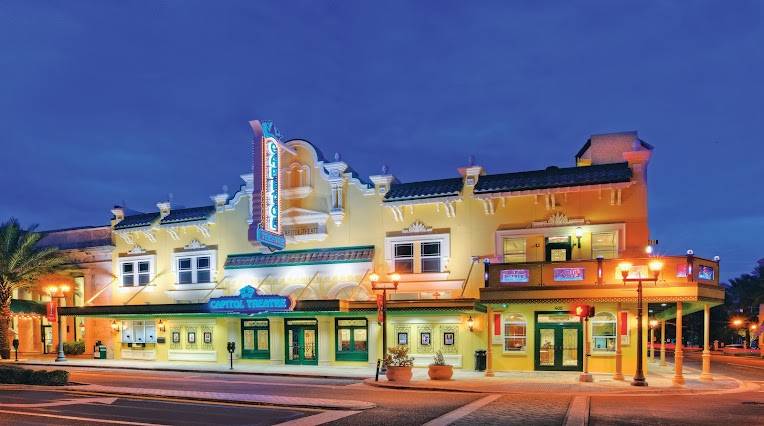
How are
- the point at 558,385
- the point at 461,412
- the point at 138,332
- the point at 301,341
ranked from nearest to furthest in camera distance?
1. the point at 461,412
2. the point at 558,385
3. the point at 301,341
4. the point at 138,332

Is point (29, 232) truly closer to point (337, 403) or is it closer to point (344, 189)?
point (344, 189)

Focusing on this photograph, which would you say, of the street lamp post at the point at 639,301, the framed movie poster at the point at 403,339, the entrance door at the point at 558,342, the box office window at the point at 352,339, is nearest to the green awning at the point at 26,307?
the box office window at the point at 352,339

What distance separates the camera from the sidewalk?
21547 millimetres

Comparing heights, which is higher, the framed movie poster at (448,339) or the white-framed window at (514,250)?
the white-framed window at (514,250)

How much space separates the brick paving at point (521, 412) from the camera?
15125 mm

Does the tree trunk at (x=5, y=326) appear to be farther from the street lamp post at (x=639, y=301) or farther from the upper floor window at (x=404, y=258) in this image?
the street lamp post at (x=639, y=301)

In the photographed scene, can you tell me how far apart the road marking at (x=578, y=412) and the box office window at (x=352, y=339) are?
1411cm

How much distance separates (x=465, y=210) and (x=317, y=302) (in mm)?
8248

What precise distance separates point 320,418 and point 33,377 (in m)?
13.3

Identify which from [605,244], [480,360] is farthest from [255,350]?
[605,244]

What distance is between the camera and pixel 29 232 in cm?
4056

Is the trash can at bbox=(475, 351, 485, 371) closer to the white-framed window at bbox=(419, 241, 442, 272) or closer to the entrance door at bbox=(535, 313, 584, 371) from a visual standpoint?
the entrance door at bbox=(535, 313, 584, 371)

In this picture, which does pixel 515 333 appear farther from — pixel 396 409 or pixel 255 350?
pixel 255 350

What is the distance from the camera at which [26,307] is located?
41.8m
